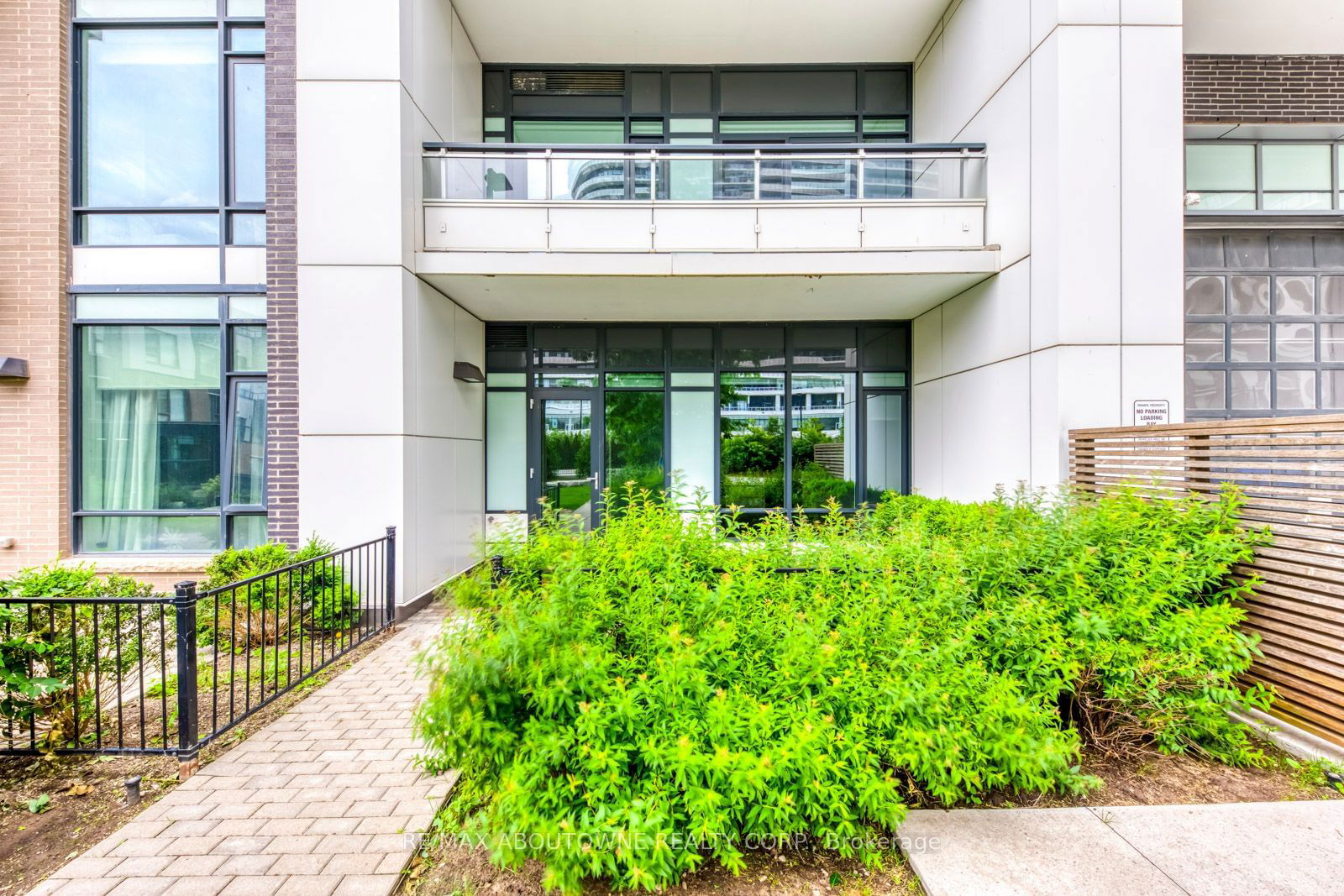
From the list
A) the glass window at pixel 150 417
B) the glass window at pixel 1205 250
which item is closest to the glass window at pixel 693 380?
the glass window at pixel 150 417

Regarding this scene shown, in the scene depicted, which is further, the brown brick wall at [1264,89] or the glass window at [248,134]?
the brown brick wall at [1264,89]

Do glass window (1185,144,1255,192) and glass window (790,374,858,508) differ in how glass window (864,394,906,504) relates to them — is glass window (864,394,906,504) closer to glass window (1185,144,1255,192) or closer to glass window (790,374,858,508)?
glass window (790,374,858,508)

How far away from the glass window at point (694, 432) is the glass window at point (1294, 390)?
8.04 m

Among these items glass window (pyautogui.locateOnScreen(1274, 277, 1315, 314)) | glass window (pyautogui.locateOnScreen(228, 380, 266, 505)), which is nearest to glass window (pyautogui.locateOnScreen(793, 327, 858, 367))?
glass window (pyautogui.locateOnScreen(1274, 277, 1315, 314))

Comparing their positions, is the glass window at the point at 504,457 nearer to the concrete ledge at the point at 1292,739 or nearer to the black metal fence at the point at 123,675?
the black metal fence at the point at 123,675

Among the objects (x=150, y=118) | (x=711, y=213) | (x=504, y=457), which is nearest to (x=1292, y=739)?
(x=711, y=213)

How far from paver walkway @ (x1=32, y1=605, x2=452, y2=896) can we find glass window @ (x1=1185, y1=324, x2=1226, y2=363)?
1031 cm

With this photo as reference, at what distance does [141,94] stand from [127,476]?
4.99 metres

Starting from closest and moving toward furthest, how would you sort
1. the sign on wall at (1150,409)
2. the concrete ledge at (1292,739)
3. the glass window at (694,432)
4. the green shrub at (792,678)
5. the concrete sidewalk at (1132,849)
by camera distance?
the green shrub at (792,678)
the concrete sidewalk at (1132,849)
the concrete ledge at (1292,739)
the sign on wall at (1150,409)
the glass window at (694,432)

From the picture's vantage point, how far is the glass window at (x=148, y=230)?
6.89 m

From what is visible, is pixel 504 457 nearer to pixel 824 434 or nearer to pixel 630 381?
pixel 630 381

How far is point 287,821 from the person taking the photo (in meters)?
2.90

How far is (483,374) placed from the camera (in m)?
9.06

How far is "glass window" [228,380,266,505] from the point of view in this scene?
22.4 feet
